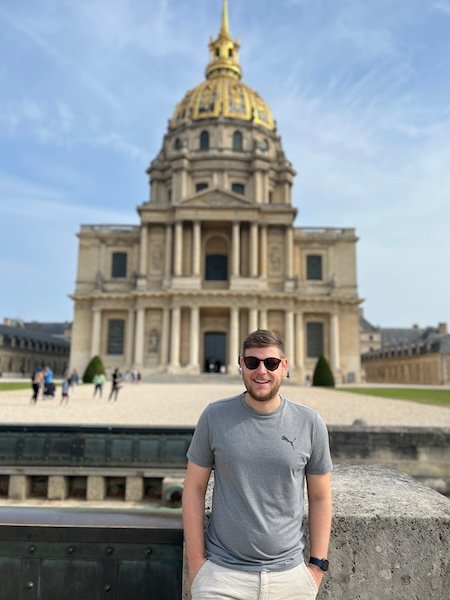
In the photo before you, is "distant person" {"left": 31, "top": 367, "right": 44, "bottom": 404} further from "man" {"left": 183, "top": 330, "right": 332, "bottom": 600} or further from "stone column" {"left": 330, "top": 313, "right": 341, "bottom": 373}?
"stone column" {"left": 330, "top": 313, "right": 341, "bottom": 373}

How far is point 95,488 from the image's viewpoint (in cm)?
888

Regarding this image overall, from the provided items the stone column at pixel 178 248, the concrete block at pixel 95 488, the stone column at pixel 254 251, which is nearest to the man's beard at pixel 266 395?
the concrete block at pixel 95 488

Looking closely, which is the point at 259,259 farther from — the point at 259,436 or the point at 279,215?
the point at 259,436

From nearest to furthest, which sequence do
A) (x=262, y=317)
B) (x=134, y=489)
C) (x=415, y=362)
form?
(x=134, y=489), (x=262, y=317), (x=415, y=362)

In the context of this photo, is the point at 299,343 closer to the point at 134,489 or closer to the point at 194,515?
the point at 134,489

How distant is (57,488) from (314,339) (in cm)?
3817

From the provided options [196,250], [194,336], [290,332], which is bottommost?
[194,336]

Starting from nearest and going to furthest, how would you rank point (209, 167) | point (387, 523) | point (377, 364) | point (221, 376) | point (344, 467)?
1. point (387, 523)
2. point (344, 467)
3. point (221, 376)
4. point (209, 167)
5. point (377, 364)

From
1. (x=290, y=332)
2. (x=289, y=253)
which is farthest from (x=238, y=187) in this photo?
(x=290, y=332)

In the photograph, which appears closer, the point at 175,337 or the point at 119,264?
the point at 175,337

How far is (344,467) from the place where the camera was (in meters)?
3.13

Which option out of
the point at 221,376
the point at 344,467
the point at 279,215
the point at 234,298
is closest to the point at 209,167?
the point at 279,215

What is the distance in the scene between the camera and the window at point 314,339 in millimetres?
44906

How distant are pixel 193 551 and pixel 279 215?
45.5 meters
